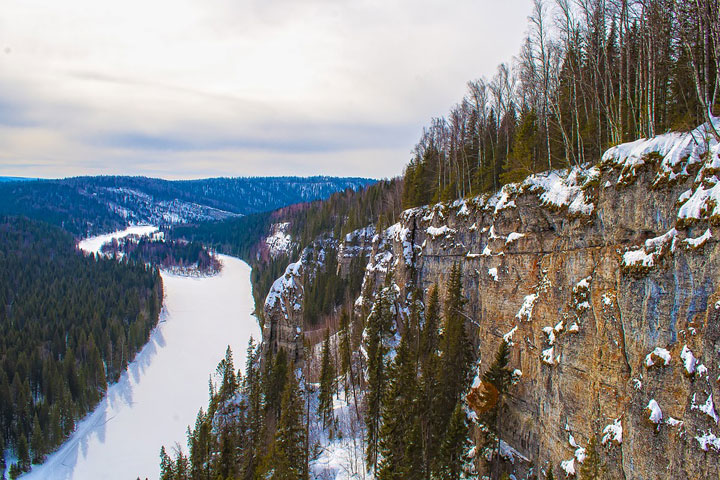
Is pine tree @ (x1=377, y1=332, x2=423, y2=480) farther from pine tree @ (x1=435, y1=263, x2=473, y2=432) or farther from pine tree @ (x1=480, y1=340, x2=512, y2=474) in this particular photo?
pine tree @ (x1=480, y1=340, x2=512, y2=474)

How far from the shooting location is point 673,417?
1238 centimetres

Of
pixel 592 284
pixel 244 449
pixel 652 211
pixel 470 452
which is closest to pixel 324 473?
pixel 244 449

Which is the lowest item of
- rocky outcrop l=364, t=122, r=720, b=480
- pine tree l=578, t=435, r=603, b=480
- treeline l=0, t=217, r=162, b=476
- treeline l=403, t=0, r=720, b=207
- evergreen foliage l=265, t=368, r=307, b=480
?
treeline l=0, t=217, r=162, b=476

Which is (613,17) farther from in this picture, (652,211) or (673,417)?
(673,417)

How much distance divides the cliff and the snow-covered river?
A: 4658 cm

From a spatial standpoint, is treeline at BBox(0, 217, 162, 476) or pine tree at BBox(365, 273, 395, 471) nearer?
pine tree at BBox(365, 273, 395, 471)

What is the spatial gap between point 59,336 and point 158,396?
27.8 metres

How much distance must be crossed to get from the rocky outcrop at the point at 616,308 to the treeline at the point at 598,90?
7.60ft

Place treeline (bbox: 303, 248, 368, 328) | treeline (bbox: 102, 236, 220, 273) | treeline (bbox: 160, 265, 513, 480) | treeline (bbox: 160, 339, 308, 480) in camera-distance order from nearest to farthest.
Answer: treeline (bbox: 160, 265, 513, 480)
treeline (bbox: 160, 339, 308, 480)
treeline (bbox: 303, 248, 368, 328)
treeline (bbox: 102, 236, 220, 273)

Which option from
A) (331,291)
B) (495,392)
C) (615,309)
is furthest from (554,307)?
(331,291)

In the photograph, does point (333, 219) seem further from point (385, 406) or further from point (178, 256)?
point (178, 256)

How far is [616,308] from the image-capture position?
15.5 meters

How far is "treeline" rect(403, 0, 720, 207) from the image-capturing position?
1612 cm

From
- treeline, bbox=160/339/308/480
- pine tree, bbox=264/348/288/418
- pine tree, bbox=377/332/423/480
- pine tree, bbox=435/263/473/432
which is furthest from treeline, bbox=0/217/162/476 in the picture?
pine tree, bbox=435/263/473/432
